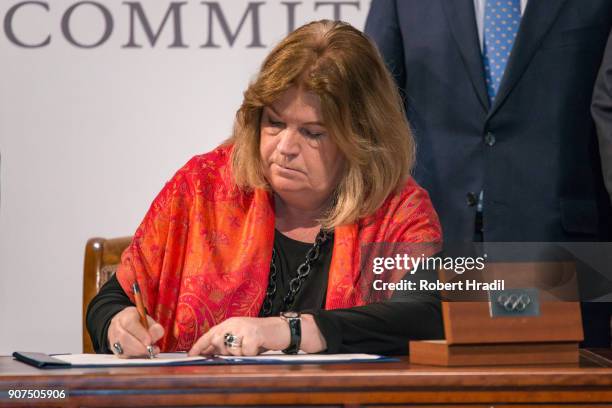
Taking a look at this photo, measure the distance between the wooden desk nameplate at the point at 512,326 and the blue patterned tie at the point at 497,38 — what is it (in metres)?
0.99

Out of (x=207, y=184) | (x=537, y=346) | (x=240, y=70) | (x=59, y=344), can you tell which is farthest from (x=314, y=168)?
(x=59, y=344)

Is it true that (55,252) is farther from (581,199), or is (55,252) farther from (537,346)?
(537,346)

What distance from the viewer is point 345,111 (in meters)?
2.34

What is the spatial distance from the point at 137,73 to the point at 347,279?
4.28 feet

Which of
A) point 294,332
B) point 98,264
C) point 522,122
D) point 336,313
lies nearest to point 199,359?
point 294,332

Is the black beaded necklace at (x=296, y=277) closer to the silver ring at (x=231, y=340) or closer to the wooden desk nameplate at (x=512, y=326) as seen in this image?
the silver ring at (x=231, y=340)

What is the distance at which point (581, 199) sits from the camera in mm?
2695

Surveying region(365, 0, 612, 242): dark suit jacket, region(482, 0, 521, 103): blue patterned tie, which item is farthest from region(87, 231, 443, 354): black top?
region(482, 0, 521, 103): blue patterned tie

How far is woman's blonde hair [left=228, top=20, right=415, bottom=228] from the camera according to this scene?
91.4 inches

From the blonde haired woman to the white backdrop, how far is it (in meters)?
0.88

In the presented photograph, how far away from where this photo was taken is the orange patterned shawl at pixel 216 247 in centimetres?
226

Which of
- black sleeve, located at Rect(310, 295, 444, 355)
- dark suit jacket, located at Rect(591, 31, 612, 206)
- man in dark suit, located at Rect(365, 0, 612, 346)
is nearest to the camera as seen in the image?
black sleeve, located at Rect(310, 295, 444, 355)

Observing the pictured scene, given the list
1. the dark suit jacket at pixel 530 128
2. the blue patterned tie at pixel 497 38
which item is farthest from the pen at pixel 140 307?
the blue patterned tie at pixel 497 38

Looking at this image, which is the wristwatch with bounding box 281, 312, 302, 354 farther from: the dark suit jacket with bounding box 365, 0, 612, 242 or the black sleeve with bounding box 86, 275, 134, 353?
the dark suit jacket with bounding box 365, 0, 612, 242
